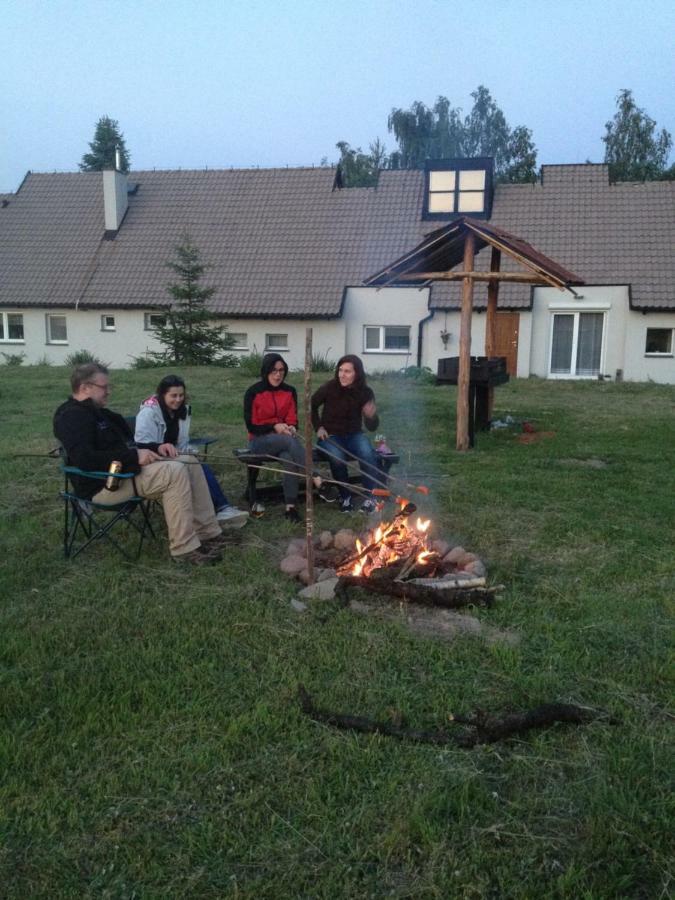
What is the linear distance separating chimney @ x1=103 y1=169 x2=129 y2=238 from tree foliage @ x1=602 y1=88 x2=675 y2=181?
22.2 metres

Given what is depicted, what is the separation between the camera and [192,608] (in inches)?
186

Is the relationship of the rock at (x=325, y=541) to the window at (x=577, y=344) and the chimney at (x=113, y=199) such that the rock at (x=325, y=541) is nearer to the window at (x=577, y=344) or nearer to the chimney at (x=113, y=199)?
the window at (x=577, y=344)

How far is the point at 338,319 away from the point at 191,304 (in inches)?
198

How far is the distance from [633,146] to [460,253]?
32.0 m

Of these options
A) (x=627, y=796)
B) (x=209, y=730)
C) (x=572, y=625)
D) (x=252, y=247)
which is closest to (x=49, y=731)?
(x=209, y=730)

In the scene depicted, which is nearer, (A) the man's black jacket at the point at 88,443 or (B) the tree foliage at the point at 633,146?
(A) the man's black jacket at the point at 88,443

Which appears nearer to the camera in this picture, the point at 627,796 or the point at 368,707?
the point at 627,796

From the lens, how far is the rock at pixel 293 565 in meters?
5.25

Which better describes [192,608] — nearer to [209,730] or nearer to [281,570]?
[281,570]

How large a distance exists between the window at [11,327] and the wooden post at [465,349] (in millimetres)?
20100

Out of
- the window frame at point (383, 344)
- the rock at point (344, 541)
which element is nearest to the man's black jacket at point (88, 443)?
the rock at point (344, 541)

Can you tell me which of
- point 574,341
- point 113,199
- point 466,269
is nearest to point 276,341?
point 113,199

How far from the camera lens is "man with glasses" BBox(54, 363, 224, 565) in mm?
5410

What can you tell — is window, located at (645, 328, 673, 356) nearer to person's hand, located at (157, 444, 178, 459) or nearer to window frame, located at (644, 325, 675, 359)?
window frame, located at (644, 325, 675, 359)
